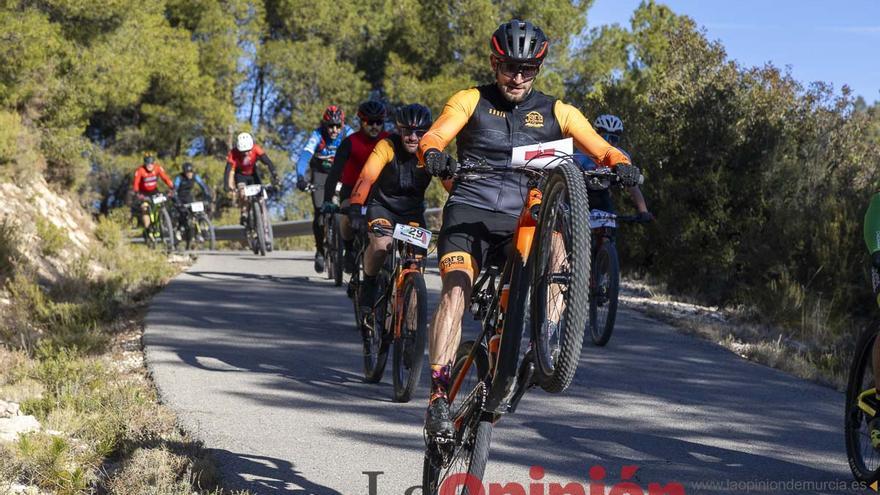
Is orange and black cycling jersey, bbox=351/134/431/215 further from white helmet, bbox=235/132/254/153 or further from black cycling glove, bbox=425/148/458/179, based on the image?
white helmet, bbox=235/132/254/153

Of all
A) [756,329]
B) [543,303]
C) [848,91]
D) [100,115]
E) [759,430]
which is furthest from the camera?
[100,115]

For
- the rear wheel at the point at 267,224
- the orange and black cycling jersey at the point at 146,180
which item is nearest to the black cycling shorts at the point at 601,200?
the rear wheel at the point at 267,224

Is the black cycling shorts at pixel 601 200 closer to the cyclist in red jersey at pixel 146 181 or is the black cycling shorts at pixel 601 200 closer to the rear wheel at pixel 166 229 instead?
the rear wheel at pixel 166 229

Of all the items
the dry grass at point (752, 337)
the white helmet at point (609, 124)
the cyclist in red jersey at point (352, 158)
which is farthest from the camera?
the white helmet at point (609, 124)

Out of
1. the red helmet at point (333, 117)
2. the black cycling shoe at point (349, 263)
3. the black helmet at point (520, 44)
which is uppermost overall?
the red helmet at point (333, 117)

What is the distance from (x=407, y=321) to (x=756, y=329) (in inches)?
213

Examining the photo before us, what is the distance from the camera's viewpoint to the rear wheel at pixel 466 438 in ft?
15.6

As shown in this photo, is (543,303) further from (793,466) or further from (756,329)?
(756,329)

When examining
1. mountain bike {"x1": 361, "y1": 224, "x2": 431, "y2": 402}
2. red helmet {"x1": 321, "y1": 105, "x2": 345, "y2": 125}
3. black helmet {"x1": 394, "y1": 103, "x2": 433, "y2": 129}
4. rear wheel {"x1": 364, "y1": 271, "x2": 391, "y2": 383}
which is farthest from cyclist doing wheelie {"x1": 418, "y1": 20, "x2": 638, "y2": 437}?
red helmet {"x1": 321, "y1": 105, "x2": 345, "y2": 125}

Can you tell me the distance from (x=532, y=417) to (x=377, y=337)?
1.60 metres

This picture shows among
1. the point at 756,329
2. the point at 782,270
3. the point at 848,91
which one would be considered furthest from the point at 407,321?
the point at 848,91

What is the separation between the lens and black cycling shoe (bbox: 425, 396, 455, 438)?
4957 millimetres

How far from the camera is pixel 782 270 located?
14.0 metres

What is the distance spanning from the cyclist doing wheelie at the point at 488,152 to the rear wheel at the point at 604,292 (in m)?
4.31
